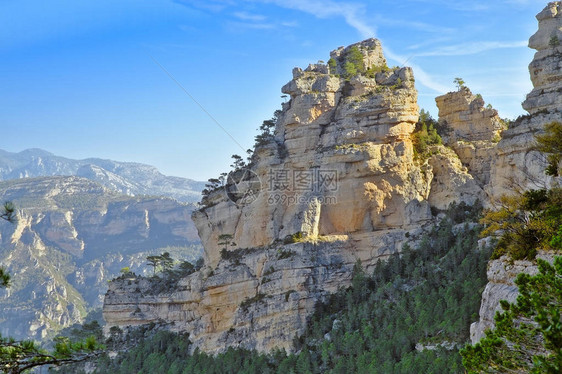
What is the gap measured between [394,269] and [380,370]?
1478 centimetres

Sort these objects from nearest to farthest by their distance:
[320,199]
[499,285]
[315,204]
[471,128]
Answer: [499,285], [315,204], [320,199], [471,128]

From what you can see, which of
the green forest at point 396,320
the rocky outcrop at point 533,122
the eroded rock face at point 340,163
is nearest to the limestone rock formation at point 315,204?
the eroded rock face at point 340,163

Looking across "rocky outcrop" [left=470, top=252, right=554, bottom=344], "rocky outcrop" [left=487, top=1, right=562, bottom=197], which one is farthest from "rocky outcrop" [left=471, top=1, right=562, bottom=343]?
"rocky outcrop" [left=470, top=252, right=554, bottom=344]

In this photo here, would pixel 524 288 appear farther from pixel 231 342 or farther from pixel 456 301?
pixel 231 342

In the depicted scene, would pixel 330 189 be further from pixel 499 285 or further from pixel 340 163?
pixel 499 285

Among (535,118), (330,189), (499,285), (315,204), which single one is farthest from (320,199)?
(499,285)

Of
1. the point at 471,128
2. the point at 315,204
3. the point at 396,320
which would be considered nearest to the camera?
the point at 396,320

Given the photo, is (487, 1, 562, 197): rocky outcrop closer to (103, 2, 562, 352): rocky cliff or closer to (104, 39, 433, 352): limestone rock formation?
(103, 2, 562, 352): rocky cliff

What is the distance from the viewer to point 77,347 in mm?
19531

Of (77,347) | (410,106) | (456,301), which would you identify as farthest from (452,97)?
(77,347)

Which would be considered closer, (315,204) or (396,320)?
(396,320)

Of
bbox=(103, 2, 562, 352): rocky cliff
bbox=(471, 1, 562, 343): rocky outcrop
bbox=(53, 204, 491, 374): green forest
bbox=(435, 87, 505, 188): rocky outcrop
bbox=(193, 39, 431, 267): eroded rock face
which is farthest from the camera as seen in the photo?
bbox=(435, 87, 505, 188): rocky outcrop

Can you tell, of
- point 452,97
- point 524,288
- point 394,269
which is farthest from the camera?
point 452,97

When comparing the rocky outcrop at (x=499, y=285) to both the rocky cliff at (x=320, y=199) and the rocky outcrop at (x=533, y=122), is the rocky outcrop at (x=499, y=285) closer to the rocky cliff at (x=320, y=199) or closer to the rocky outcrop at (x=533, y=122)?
the rocky outcrop at (x=533, y=122)
